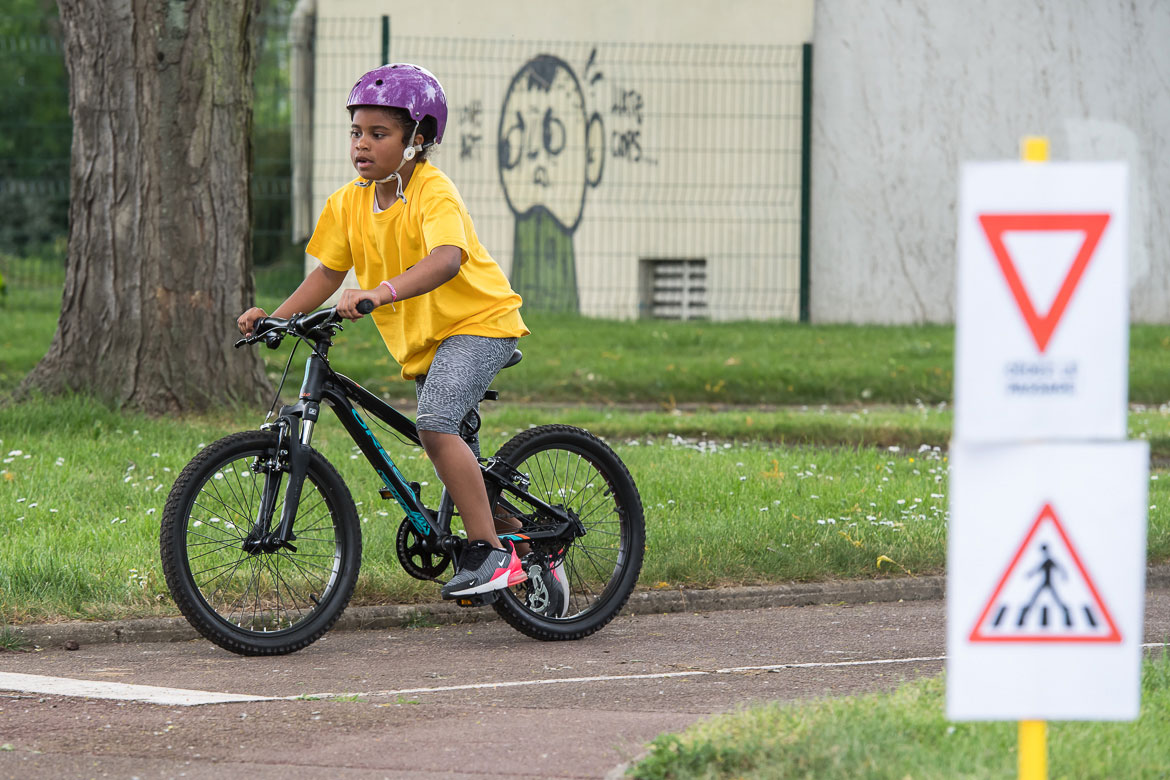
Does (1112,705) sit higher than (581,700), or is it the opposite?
(1112,705)

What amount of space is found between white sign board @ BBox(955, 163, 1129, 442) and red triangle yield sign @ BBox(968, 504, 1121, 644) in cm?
20

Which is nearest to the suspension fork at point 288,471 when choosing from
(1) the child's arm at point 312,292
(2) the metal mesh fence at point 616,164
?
(1) the child's arm at point 312,292

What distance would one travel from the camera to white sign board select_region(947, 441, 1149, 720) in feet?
9.62

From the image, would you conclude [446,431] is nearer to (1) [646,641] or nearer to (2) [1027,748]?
(1) [646,641]

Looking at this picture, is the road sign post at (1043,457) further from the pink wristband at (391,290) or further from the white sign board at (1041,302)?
the pink wristband at (391,290)

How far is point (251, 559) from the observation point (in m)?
5.35

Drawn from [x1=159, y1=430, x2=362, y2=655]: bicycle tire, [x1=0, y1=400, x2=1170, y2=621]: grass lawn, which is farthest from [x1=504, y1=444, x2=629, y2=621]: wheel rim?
[x1=159, y1=430, x2=362, y2=655]: bicycle tire

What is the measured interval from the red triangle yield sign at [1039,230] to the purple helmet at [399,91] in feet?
8.65

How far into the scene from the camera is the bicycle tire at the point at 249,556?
16.4 ft

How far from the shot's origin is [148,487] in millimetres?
7430

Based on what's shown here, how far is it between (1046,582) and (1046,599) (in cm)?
3

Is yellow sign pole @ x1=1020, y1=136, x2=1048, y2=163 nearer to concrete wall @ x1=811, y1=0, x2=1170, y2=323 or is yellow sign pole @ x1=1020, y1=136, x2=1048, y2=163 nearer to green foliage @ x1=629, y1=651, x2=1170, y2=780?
green foliage @ x1=629, y1=651, x2=1170, y2=780

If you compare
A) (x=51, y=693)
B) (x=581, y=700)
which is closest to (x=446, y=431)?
(x=581, y=700)

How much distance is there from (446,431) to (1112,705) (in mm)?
2671
